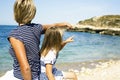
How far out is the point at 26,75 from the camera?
310 cm

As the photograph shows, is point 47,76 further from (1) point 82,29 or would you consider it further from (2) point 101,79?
(1) point 82,29

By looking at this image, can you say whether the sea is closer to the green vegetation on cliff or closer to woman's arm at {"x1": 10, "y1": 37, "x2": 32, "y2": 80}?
woman's arm at {"x1": 10, "y1": 37, "x2": 32, "y2": 80}

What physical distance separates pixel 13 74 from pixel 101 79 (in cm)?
720

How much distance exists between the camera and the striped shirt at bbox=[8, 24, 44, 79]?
3166 mm

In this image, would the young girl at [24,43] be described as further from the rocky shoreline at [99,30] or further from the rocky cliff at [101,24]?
the rocky cliff at [101,24]

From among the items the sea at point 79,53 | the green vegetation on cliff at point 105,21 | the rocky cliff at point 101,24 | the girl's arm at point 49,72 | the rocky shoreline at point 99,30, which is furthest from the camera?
the green vegetation on cliff at point 105,21

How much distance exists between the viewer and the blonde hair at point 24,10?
3.14 metres

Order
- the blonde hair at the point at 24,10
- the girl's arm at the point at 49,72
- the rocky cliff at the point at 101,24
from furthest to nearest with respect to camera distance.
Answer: the rocky cliff at the point at 101,24, the girl's arm at the point at 49,72, the blonde hair at the point at 24,10

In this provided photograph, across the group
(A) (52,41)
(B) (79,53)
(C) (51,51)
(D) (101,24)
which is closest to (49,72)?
(C) (51,51)

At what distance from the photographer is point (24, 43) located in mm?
3154

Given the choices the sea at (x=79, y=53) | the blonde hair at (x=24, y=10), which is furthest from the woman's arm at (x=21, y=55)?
the sea at (x=79, y=53)

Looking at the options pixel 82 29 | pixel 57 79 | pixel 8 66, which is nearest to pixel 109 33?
pixel 82 29

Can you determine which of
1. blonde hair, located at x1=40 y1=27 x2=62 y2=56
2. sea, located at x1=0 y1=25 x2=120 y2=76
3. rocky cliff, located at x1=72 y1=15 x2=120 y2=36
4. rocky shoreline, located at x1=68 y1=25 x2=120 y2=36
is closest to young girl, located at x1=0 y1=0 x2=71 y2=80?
blonde hair, located at x1=40 y1=27 x2=62 y2=56

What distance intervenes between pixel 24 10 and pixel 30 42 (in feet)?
1.01
